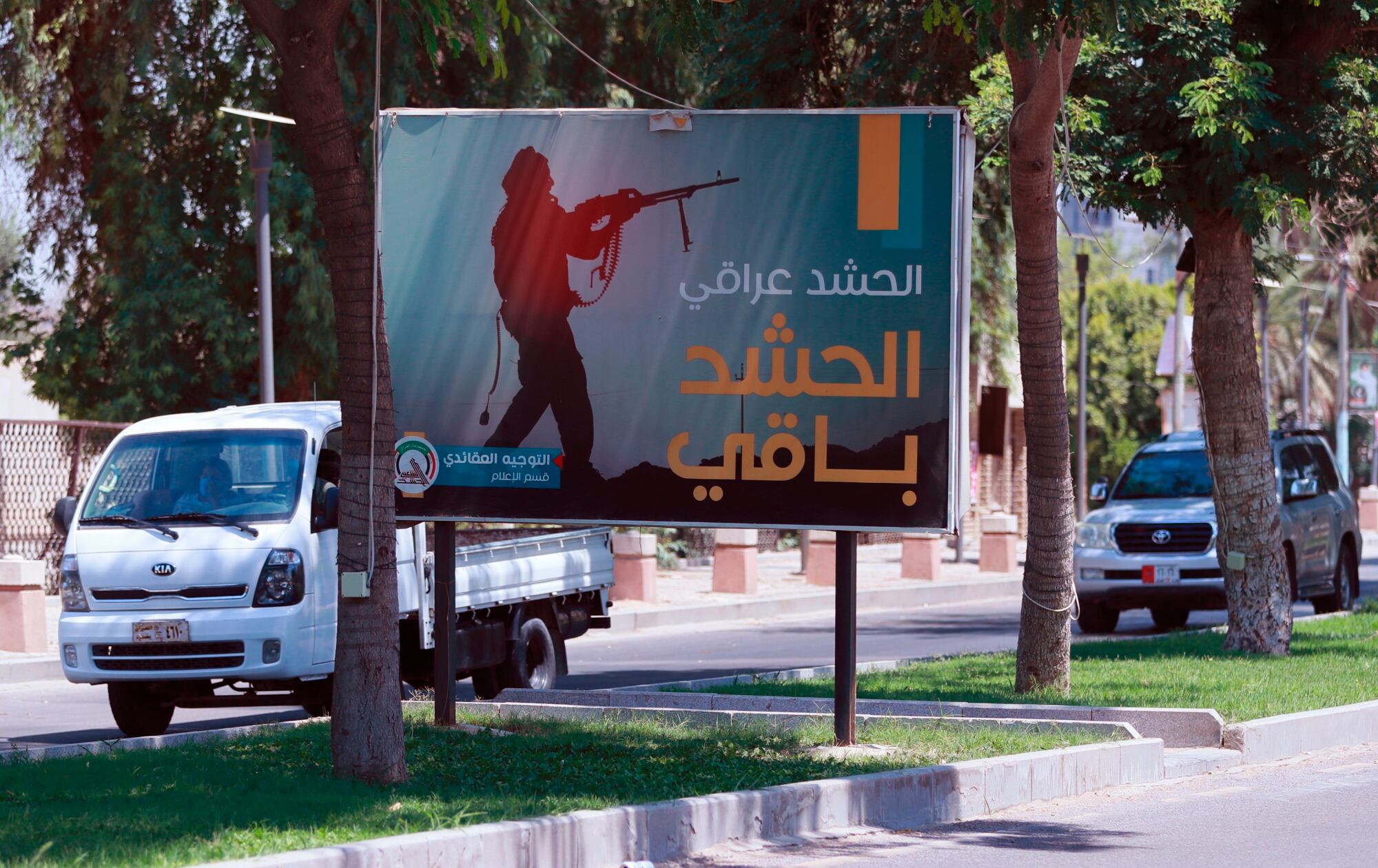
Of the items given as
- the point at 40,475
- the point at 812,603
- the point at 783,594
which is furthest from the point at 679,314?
the point at 40,475

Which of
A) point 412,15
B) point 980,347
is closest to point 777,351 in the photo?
point 412,15

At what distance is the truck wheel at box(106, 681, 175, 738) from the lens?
12.0 metres

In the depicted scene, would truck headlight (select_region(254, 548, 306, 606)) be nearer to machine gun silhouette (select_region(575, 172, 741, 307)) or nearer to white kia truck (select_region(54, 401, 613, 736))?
white kia truck (select_region(54, 401, 613, 736))

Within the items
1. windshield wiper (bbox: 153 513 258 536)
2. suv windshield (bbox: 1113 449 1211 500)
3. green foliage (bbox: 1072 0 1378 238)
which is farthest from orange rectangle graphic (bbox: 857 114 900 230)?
suv windshield (bbox: 1113 449 1211 500)

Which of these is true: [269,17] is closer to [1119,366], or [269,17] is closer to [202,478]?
[202,478]

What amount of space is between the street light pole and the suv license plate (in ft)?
30.5

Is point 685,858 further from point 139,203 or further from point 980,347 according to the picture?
point 980,347

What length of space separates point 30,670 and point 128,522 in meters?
4.96

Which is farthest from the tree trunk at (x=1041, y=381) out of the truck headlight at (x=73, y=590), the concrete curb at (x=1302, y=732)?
the truck headlight at (x=73, y=590)

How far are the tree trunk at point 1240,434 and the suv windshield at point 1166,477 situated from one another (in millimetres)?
5804

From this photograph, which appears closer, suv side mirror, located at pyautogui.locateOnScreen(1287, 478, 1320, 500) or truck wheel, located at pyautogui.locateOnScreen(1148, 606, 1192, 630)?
suv side mirror, located at pyautogui.locateOnScreen(1287, 478, 1320, 500)

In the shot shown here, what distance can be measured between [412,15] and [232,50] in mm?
16045

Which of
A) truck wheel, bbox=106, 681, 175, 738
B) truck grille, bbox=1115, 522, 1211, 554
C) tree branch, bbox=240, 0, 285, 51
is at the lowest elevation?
truck wheel, bbox=106, 681, 175, 738

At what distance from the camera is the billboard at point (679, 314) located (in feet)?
31.8
